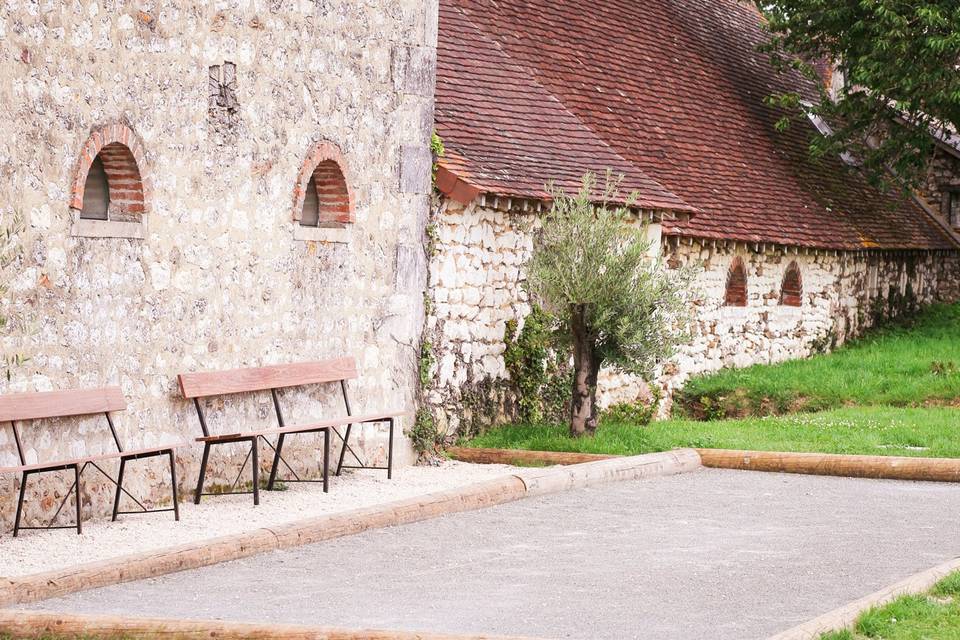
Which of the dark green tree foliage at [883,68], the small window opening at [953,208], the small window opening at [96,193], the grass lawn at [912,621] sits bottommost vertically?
the grass lawn at [912,621]

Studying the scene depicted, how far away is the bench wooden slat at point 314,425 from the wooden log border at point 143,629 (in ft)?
12.0

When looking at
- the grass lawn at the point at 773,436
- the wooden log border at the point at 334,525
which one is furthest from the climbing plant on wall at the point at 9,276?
the grass lawn at the point at 773,436

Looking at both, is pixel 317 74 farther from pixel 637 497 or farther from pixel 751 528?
pixel 751 528

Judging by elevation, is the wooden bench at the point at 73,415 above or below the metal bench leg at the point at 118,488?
above

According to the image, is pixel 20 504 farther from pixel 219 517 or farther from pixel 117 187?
pixel 117 187

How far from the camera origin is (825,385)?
60.3 ft

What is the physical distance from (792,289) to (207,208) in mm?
12535

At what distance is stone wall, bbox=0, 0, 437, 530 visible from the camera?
377 inches

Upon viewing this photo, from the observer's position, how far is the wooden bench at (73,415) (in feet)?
30.4

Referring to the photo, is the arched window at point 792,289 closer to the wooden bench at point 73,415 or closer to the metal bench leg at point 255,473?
the metal bench leg at point 255,473

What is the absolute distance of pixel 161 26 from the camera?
10500 millimetres

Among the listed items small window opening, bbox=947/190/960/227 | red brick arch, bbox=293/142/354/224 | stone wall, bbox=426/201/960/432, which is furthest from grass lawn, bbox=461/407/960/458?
small window opening, bbox=947/190/960/227

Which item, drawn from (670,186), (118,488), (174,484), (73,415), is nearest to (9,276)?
(73,415)

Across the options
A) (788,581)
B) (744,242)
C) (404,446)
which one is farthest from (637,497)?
(744,242)
